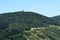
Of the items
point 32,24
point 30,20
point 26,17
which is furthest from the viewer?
point 26,17

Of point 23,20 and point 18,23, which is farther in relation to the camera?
point 23,20

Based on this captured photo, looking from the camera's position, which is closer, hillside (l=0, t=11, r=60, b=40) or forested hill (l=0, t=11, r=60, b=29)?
hillside (l=0, t=11, r=60, b=40)

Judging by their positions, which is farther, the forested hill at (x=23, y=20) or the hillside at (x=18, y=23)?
the forested hill at (x=23, y=20)

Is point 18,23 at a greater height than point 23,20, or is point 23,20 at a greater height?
point 18,23

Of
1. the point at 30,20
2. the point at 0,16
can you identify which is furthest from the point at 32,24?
the point at 0,16

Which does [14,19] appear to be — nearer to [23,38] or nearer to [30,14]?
[30,14]
